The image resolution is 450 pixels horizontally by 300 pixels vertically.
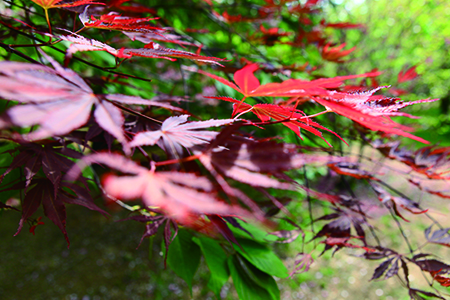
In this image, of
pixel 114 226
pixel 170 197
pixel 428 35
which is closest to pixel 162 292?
pixel 114 226

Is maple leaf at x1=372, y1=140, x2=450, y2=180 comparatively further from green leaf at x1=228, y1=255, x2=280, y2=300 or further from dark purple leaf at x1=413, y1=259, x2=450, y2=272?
green leaf at x1=228, y1=255, x2=280, y2=300

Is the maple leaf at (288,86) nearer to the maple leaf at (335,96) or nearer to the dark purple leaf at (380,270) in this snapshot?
the maple leaf at (335,96)

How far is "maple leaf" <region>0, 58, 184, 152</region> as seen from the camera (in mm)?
216

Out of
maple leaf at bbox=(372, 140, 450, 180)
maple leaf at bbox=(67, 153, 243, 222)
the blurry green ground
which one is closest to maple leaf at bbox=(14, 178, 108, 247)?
maple leaf at bbox=(67, 153, 243, 222)

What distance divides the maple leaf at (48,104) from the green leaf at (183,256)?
453 millimetres

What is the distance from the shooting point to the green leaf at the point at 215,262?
2.00 feet

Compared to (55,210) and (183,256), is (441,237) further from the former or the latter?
(55,210)

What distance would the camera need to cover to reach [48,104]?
23cm

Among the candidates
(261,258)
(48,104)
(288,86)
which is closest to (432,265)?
(261,258)

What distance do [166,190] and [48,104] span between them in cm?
14

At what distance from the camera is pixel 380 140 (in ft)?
2.63

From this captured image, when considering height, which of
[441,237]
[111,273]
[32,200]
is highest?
[441,237]

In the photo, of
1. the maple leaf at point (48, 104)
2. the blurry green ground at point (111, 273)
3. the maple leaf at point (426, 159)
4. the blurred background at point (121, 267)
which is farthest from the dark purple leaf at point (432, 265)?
the blurry green ground at point (111, 273)

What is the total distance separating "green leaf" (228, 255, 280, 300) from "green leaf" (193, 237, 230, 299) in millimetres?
21
